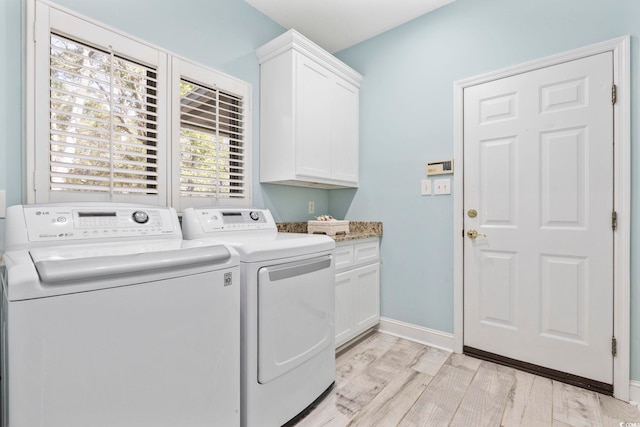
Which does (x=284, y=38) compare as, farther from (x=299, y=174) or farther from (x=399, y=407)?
(x=399, y=407)

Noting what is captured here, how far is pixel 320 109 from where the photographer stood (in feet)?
7.98

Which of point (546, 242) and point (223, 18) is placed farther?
point (223, 18)

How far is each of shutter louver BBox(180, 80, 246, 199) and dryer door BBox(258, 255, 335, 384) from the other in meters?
0.93

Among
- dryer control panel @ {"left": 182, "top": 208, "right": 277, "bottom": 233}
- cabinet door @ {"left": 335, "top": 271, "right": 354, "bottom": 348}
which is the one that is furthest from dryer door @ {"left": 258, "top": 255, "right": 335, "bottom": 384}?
dryer control panel @ {"left": 182, "top": 208, "right": 277, "bottom": 233}

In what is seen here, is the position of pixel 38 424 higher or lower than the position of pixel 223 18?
lower

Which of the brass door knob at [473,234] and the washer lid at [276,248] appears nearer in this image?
the washer lid at [276,248]

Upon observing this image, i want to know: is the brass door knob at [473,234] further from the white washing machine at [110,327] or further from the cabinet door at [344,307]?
the white washing machine at [110,327]

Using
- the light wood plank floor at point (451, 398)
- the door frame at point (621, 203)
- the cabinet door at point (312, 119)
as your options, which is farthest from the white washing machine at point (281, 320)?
the door frame at point (621, 203)

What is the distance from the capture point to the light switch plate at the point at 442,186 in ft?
7.56

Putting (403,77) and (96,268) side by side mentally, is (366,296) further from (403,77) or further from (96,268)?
(96,268)

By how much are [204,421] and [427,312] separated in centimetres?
183

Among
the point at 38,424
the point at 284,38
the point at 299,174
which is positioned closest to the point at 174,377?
the point at 38,424

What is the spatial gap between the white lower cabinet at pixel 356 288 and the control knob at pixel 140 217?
1198 mm

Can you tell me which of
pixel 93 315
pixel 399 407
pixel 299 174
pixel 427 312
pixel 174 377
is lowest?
pixel 399 407
